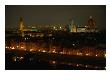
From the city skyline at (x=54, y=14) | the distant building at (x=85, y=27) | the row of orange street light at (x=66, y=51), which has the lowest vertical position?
the row of orange street light at (x=66, y=51)

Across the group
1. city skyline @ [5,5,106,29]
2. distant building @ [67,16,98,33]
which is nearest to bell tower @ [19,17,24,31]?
city skyline @ [5,5,106,29]

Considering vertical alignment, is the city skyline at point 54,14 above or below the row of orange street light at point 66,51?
above

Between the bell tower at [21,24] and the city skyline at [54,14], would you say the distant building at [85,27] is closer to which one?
the city skyline at [54,14]

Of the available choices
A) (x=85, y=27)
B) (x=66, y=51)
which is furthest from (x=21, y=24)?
(x=85, y=27)

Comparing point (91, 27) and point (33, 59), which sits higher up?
point (91, 27)

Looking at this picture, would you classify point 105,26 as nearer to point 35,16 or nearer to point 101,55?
point 101,55

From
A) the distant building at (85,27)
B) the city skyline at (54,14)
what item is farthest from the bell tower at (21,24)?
the distant building at (85,27)
